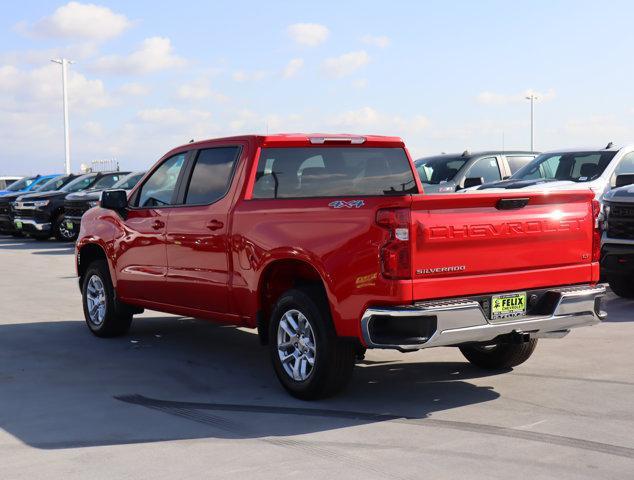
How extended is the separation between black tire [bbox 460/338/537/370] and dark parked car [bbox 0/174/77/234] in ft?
69.2

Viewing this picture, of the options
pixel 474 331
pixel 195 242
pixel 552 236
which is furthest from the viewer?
pixel 195 242

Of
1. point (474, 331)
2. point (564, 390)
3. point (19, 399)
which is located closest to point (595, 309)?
point (564, 390)

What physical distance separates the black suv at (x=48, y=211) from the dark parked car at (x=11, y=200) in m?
1.84

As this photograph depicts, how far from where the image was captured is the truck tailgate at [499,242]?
5.86 metres

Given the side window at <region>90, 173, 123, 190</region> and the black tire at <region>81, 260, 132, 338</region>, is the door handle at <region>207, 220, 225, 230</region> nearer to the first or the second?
the black tire at <region>81, 260, 132, 338</region>

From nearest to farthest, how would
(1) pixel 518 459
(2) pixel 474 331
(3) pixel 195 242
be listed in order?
(1) pixel 518 459 → (2) pixel 474 331 → (3) pixel 195 242

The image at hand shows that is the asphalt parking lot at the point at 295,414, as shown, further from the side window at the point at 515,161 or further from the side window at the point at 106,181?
the side window at the point at 106,181

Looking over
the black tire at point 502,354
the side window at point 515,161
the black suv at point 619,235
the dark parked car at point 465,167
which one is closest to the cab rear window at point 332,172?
the black tire at point 502,354

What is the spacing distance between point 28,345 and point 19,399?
2.32 metres

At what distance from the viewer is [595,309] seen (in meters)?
6.64

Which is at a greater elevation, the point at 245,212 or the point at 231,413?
the point at 245,212

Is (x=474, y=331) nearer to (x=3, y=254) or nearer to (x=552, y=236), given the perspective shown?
(x=552, y=236)

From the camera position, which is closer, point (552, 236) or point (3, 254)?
point (552, 236)

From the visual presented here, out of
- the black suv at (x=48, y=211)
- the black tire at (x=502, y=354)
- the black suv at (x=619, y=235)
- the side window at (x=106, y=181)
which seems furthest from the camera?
the side window at (x=106, y=181)
